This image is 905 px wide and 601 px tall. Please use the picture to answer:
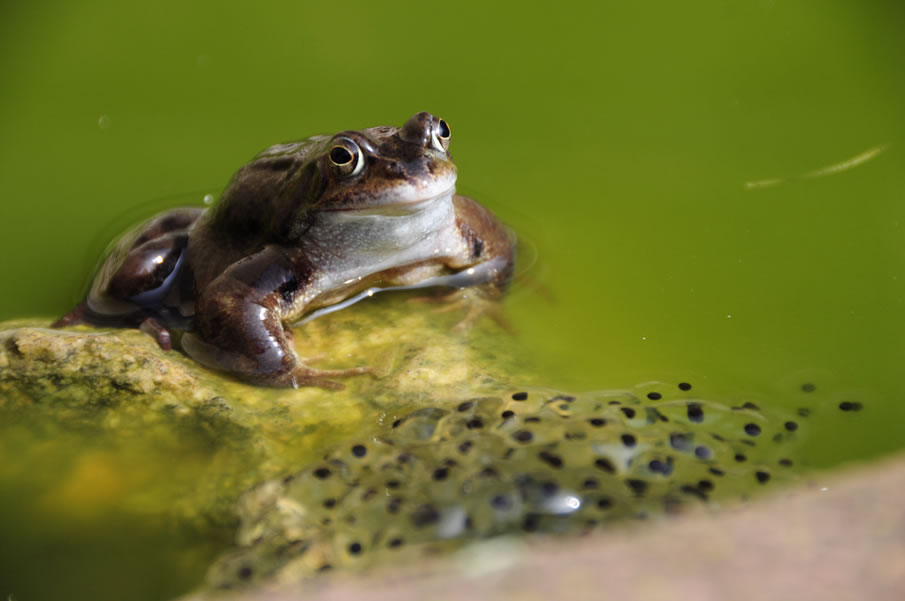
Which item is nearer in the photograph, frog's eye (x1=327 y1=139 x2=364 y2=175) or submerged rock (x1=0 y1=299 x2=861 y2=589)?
submerged rock (x1=0 y1=299 x2=861 y2=589)

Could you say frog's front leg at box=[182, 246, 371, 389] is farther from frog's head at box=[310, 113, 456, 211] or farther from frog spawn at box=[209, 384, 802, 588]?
frog spawn at box=[209, 384, 802, 588]

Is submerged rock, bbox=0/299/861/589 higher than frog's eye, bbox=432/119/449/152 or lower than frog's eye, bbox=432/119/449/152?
lower

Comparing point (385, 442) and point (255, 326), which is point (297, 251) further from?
point (385, 442)

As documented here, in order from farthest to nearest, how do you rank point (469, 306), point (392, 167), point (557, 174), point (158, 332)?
1. point (557, 174)
2. point (469, 306)
3. point (158, 332)
4. point (392, 167)

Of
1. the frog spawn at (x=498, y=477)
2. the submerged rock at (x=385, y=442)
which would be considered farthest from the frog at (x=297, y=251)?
the frog spawn at (x=498, y=477)

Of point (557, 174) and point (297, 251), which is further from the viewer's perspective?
point (557, 174)

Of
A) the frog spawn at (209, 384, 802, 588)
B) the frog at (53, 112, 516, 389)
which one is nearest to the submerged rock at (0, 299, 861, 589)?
the frog spawn at (209, 384, 802, 588)

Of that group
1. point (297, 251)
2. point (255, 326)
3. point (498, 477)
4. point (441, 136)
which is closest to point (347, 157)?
point (441, 136)
